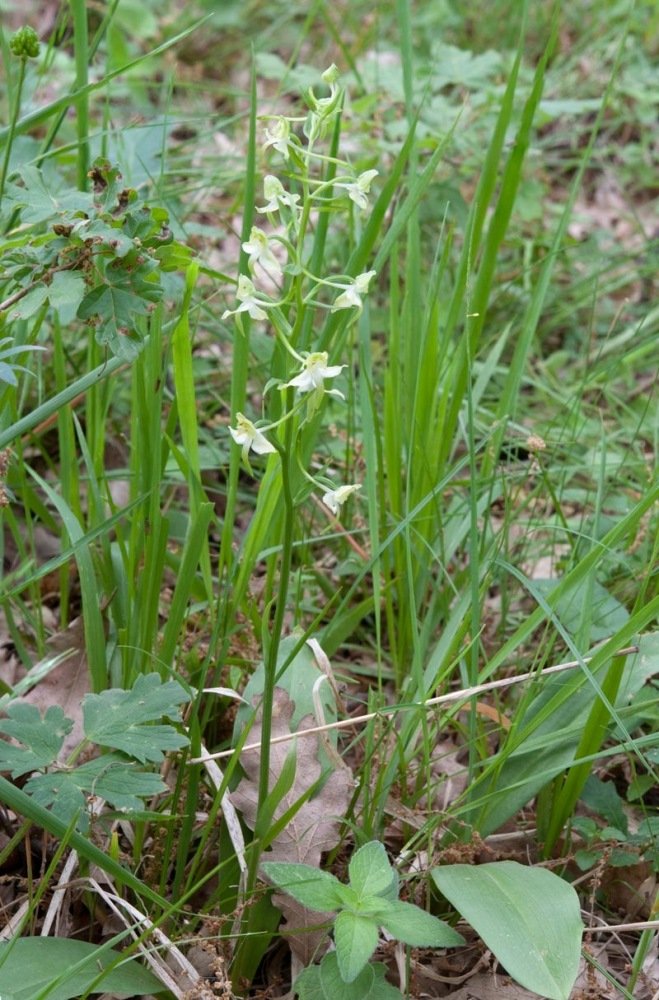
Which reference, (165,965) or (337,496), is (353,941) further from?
(337,496)

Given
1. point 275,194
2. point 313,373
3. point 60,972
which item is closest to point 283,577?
point 313,373

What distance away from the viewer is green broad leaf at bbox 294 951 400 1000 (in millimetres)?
1005

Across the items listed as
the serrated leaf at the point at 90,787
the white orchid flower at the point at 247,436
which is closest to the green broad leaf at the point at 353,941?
the serrated leaf at the point at 90,787

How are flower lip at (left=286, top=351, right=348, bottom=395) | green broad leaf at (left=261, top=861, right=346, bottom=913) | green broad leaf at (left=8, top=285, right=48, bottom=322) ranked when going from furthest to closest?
green broad leaf at (left=8, top=285, right=48, bottom=322), green broad leaf at (left=261, top=861, right=346, bottom=913), flower lip at (left=286, top=351, right=348, bottom=395)

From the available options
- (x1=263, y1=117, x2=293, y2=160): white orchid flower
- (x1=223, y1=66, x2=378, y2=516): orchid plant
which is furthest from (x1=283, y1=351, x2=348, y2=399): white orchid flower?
(x1=263, y1=117, x2=293, y2=160): white orchid flower

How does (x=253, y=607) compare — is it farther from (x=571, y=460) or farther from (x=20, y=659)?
(x=571, y=460)

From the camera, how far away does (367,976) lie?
1013 millimetres

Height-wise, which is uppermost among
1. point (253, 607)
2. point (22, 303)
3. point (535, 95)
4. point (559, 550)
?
point (535, 95)

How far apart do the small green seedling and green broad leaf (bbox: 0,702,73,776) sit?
0.30m

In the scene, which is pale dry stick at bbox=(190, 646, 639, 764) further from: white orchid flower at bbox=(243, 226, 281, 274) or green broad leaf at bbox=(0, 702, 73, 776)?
white orchid flower at bbox=(243, 226, 281, 274)

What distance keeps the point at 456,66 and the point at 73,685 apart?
2146 mm

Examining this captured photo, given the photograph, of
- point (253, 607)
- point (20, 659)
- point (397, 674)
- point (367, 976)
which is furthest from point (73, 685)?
point (367, 976)

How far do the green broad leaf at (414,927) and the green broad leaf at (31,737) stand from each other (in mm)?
435

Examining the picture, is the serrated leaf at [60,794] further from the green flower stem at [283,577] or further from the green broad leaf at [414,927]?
the green broad leaf at [414,927]
